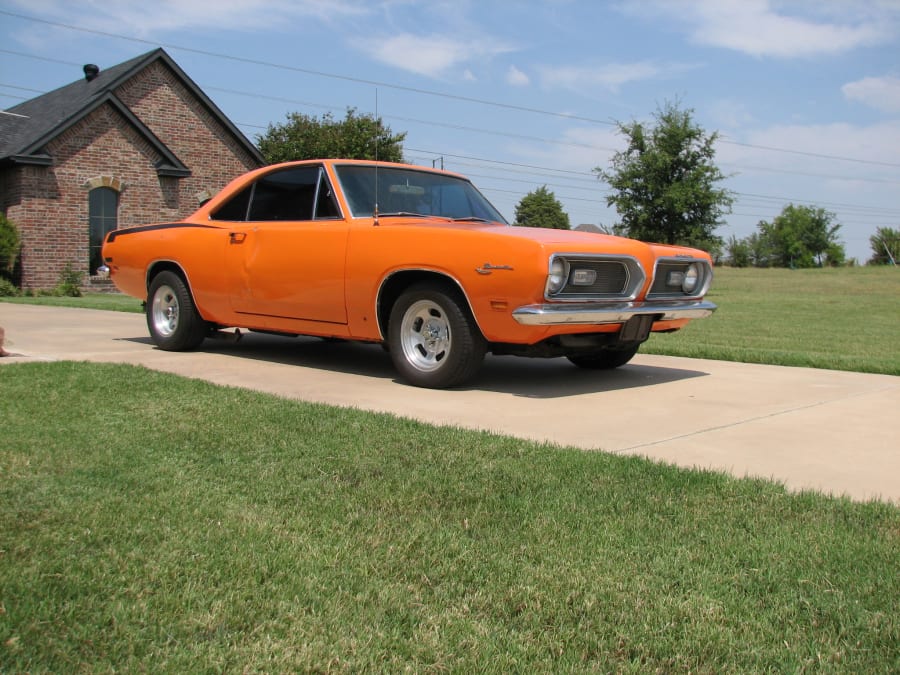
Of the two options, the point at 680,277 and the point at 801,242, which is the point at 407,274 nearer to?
the point at 680,277

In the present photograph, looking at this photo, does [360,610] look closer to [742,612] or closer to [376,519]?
[376,519]

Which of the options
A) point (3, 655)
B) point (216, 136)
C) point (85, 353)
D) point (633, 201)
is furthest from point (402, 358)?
point (633, 201)

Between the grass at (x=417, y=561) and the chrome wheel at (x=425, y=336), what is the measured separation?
76.4 inches

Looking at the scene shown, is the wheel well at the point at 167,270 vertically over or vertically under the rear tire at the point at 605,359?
over

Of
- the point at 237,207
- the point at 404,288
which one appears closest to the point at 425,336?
the point at 404,288

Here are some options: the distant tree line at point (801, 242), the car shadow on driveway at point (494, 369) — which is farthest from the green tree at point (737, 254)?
the car shadow on driveway at point (494, 369)

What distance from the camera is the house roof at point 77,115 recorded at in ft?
72.1

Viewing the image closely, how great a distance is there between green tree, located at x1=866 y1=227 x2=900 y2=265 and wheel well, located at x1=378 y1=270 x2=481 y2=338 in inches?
2998

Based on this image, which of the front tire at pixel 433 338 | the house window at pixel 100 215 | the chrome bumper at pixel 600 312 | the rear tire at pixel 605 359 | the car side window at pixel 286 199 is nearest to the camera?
the chrome bumper at pixel 600 312

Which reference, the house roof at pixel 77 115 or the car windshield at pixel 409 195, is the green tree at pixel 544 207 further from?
the car windshield at pixel 409 195

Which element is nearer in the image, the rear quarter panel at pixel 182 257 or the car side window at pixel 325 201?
the car side window at pixel 325 201

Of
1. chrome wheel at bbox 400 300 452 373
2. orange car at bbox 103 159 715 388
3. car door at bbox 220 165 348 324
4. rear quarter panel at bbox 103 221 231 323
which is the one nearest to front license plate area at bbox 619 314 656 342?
orange car at bbox 103 159 715 388

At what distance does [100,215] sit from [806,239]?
11223 centimetres

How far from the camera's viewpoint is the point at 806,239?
391ft
